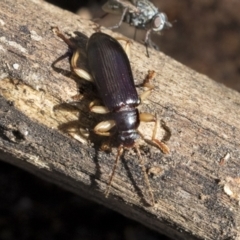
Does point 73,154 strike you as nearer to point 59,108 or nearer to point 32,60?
point 59,108

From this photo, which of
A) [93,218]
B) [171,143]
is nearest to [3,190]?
[93,218]

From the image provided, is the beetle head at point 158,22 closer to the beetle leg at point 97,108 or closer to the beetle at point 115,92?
the beetle at point 115,92

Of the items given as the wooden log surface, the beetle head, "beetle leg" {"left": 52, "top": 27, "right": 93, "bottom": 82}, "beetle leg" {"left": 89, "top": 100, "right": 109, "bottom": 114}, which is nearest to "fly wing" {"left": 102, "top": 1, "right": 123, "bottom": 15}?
the beetle head

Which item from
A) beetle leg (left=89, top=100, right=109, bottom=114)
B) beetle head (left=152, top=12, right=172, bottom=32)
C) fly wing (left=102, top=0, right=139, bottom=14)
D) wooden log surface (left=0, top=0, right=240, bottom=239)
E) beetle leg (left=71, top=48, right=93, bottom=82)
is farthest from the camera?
beetle head (left=152, top=12, right=172, bottom=32)

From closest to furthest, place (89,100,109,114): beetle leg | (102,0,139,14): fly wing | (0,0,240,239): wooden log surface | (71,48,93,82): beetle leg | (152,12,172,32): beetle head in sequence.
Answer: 1. (0,0,240,239): wooden log surface
2. (89,100,109,114): beetle leg
3. (71,48,93,82): beetle leg
4. (102,0,139,14): fly wing
5. (152,12,172,32): beetle head

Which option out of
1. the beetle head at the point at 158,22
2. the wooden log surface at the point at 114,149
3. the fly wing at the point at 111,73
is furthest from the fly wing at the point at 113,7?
the wooden log surface at the point at 114,149

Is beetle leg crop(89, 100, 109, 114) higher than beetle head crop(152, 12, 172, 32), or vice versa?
beetle head crop(152, 12, 172, 32)

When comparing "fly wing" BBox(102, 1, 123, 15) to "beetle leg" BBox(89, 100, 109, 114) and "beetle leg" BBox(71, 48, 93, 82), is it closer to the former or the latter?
"beetle leg" BBox(71, 48, 93, 82)
